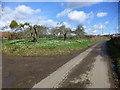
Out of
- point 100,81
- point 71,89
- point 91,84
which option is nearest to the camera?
point 71,89

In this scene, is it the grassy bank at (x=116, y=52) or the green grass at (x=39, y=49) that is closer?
the grassy bank at (x=116, y=52)

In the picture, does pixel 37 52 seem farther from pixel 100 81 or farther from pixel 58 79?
pixel 100 81

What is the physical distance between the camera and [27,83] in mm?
6035

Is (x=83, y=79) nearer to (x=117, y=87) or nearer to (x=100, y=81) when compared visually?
(x=100, y=81)

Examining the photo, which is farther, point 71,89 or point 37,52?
point 37,52

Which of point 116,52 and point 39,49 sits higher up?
point 39,49

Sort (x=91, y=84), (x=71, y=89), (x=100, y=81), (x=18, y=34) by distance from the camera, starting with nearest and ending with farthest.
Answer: (x=71, y=89) < (x=91, y=84) < (x=100, y=81) < (x=18, y=34)

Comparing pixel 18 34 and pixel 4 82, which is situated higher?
pixel 18 34

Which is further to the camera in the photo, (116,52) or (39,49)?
(39,49)

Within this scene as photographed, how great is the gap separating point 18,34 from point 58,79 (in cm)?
4651

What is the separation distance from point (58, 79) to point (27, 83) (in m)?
1.78

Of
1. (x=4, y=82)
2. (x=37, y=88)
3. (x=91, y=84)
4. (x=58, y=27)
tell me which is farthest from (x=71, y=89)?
(x=58, y=27)

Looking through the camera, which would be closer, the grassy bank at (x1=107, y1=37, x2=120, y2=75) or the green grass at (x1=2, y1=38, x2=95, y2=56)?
the grassy bank at (x1=107, y1=37, x2=120, y2=75)

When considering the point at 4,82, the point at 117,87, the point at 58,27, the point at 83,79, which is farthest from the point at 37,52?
the point at 58,27
